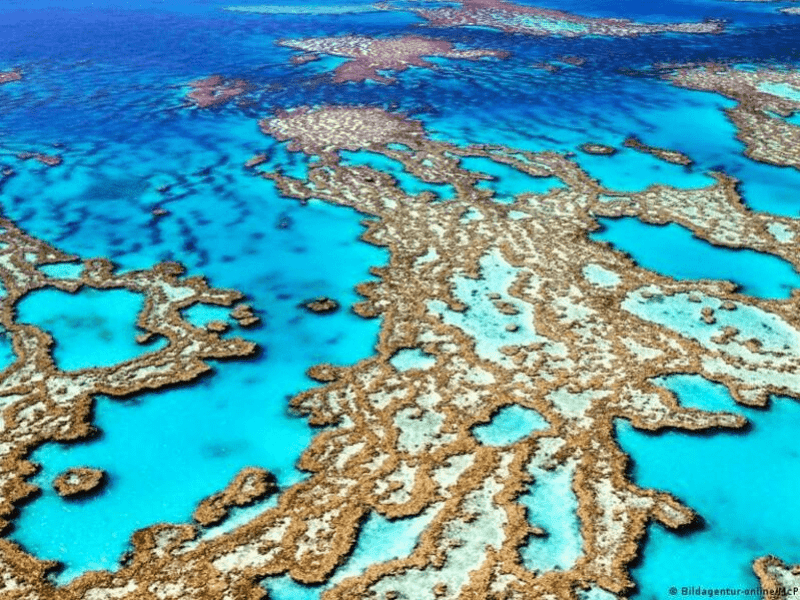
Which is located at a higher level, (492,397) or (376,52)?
(376,52)

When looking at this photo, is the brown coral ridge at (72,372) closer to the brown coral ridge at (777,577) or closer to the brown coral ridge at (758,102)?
the brown coral ridge at (777,577)

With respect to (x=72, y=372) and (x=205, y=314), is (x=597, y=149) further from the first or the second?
(x=72, y=372)

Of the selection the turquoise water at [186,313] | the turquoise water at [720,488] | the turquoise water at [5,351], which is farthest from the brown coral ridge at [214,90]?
the turquoise water at [720,488]

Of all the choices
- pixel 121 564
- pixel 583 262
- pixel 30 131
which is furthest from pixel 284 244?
pixel 30 131

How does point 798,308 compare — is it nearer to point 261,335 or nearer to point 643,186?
point 643,186

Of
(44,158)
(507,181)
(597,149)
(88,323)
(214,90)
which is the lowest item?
Answer: (88,323)

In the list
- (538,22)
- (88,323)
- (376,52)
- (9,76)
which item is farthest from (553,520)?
(538,22)

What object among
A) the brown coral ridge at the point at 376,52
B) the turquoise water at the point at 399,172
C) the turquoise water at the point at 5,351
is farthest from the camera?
the brown coral ridge at the point at 376,52
